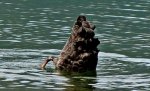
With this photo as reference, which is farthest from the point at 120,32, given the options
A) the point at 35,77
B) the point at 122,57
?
the point at 35,77

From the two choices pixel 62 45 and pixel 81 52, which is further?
pixel 62 45

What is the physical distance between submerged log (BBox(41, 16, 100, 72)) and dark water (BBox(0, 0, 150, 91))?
2.09 feet

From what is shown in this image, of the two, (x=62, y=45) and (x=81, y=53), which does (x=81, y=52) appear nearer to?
(x=81, y=53)

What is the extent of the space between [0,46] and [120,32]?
43.5ft

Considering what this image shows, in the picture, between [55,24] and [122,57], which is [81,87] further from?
[55,24]

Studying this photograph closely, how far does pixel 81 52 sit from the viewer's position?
1027 inches

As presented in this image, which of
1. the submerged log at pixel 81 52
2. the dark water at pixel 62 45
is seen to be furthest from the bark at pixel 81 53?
the dark water at pixel 62 45

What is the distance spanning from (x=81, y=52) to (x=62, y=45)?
9.84 m

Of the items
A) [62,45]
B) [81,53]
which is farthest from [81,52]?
[62,45]

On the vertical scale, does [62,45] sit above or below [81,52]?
below

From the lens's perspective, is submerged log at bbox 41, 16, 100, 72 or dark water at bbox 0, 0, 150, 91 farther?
submerged log at bbox 41, 16, 100, 72

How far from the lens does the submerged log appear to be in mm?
25781

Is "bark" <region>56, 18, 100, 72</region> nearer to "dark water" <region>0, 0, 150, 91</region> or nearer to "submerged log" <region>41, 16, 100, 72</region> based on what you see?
"submerged log" <region>41, 16, 100, 72</region>

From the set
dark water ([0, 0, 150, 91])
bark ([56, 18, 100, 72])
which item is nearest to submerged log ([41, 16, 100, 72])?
bark ([56, 18, 100, 72])
